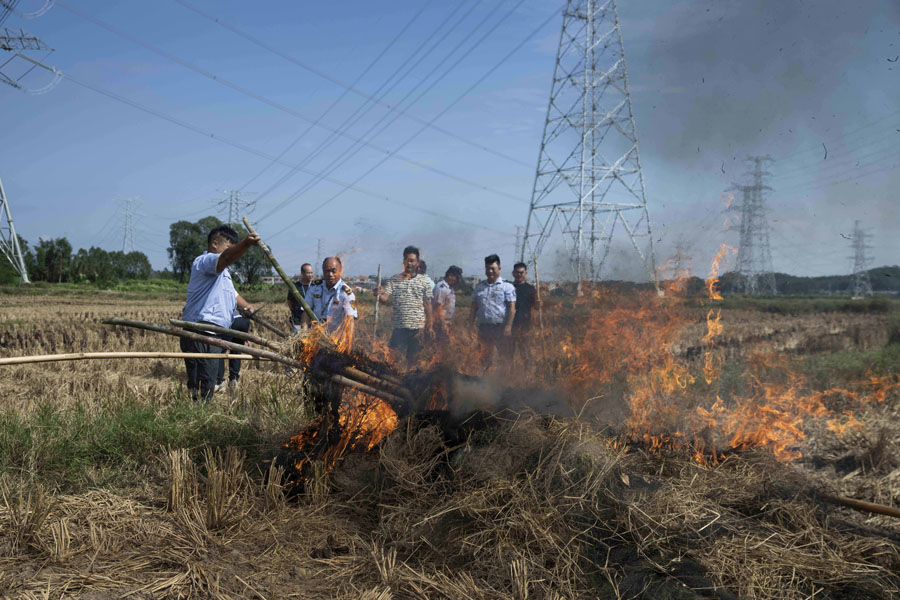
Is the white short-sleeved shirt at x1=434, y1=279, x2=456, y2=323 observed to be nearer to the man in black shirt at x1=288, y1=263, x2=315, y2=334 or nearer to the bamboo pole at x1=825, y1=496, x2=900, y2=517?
the man in black shirt at x1=288, y1=263, x2=315, y2=334

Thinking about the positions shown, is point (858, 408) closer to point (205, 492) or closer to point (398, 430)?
point (398, 430)

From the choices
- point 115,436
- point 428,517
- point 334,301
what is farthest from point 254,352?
point 334,301

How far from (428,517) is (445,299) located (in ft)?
15.4

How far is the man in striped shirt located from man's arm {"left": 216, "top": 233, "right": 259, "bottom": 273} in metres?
2.65

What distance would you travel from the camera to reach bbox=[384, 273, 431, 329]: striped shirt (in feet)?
23.7

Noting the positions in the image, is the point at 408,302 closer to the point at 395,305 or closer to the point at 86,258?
the point at 395,305

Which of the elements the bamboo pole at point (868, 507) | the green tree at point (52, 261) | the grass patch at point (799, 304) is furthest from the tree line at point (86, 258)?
the bamboo pole at point (868, 507)

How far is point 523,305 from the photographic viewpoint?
830cm

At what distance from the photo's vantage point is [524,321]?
327 inches

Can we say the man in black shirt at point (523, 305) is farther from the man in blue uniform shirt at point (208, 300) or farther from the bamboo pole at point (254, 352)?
the bamboo pole at point (254, 352)

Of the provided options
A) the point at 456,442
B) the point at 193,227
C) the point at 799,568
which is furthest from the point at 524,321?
the point at 193,227

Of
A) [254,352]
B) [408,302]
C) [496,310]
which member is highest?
[408,302]

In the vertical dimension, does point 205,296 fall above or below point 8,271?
below

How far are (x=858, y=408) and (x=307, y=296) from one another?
26.2ft
